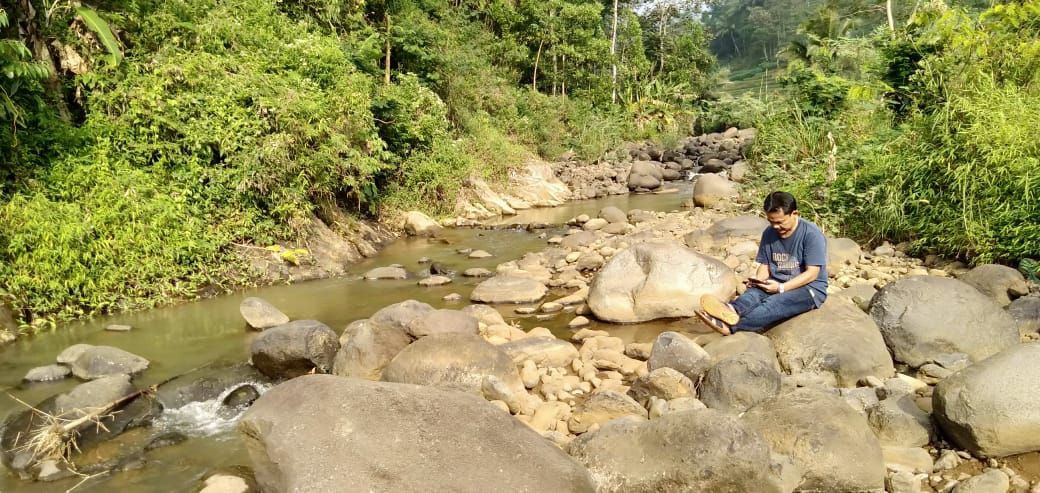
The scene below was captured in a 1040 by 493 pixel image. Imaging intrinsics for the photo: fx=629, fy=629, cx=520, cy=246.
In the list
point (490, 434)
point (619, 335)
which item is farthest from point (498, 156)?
point (490, 434)

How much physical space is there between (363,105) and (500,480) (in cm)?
978

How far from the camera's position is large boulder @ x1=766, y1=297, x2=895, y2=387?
4996 millimetres

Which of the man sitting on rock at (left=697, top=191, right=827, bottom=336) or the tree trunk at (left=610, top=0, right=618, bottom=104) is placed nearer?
the man sitting on rock at (left=697, top=191, right=827, bottom=336)

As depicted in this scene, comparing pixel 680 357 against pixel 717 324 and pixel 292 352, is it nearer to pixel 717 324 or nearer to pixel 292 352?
pixel 717 324

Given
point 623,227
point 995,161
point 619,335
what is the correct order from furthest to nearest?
point 623,227 < point 995,161 < point 619,335

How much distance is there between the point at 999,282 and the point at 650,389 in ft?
14.2

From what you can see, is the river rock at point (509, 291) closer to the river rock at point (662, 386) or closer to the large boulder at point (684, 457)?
the river rock at point (662, 386)

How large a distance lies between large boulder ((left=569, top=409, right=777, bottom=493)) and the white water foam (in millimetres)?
3040

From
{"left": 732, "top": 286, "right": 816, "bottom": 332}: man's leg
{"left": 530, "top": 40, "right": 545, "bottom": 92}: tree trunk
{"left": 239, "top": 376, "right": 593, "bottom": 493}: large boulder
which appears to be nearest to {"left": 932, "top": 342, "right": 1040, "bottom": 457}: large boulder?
{"left": 732, "top": 286, "right": 816, "bottom": 332}: man's leg

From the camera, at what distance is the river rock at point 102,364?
5840 mm

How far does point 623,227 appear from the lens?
12.5 m

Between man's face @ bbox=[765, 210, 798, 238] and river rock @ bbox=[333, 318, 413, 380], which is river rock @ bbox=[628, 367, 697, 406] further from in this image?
river rock @ bbox=[333, 318, 413, 380]

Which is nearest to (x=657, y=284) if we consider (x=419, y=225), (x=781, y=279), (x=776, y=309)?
(x=781, y=279)

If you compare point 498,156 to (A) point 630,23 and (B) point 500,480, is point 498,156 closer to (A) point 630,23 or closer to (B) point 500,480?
(B) point 500,480
